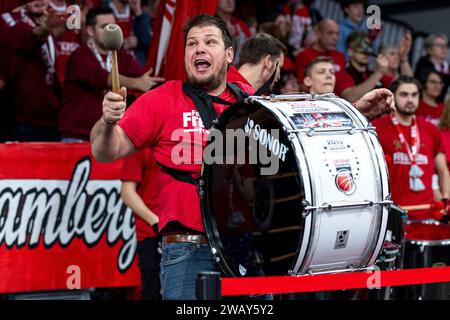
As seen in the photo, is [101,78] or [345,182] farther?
[101,78]

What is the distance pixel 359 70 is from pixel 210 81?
17.1 ft

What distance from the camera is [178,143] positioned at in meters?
4.78

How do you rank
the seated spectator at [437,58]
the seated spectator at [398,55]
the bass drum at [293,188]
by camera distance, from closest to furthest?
the bass drum at [293,188] → the seated spectator at [398,55] → the seated spectator at [437,58]

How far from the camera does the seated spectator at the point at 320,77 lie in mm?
7445

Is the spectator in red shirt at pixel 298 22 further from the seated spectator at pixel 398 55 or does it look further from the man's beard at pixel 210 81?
the man's beard at pixel 210 81

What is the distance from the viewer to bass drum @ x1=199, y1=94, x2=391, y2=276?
4.46 metres

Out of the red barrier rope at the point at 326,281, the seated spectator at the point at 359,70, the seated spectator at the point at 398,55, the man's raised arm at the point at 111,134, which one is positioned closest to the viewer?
the man's raised arm at the point at 111,134

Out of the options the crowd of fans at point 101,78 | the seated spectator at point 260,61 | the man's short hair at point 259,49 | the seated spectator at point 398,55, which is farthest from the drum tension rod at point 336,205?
the seated spectator at point 398,55

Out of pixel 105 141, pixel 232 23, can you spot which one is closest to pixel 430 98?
pixel 232 23

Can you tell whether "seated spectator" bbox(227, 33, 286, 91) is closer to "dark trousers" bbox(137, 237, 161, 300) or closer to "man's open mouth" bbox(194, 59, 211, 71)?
"dark trousers" bbox(137, 237, 161, 300)

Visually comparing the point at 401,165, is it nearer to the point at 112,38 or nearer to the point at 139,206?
the point at 139,206

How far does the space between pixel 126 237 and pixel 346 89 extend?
2.91m

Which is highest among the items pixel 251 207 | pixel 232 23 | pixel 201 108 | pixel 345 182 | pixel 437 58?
pixel 232 23

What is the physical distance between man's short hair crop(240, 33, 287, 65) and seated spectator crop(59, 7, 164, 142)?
1.33 m
